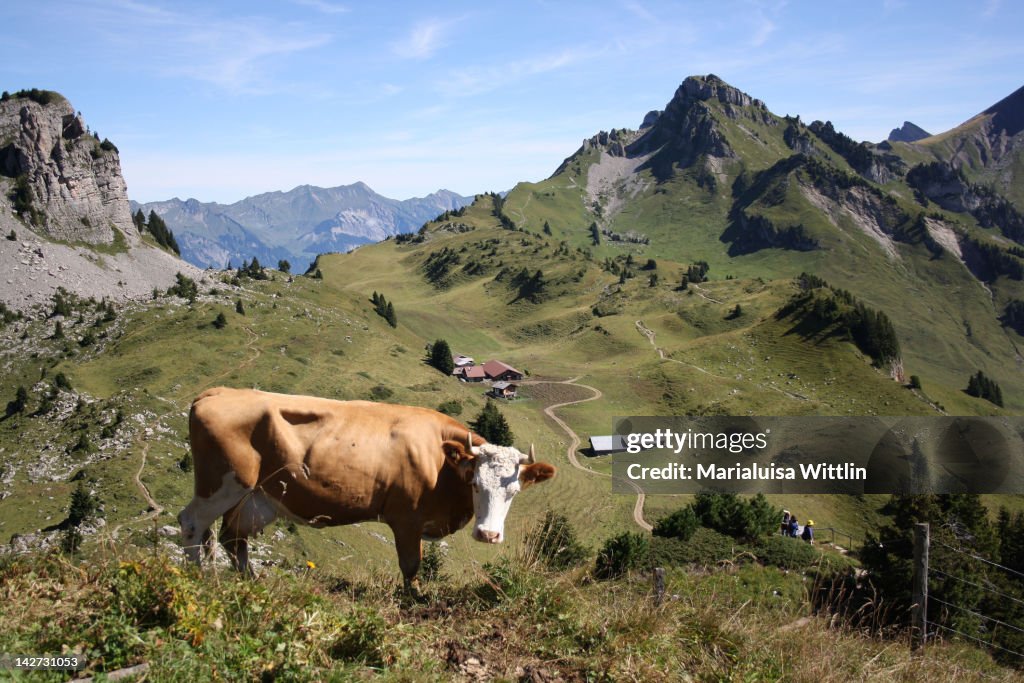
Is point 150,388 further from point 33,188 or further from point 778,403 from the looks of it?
point 778,403

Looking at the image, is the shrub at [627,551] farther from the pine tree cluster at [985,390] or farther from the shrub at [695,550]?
the pine tree cluster at [985,390]

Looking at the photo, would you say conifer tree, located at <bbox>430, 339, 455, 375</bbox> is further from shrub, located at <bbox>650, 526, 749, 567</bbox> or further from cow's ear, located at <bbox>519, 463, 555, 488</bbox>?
cow's ear, located at <bbox>519, 463, 555, 488</bbox>

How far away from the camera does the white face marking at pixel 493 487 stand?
872 cm

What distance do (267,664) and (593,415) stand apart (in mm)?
86972

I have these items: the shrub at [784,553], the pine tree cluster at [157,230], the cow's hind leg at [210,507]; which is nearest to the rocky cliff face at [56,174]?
the pine tree cluster at [157,230]

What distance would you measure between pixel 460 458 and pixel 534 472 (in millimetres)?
1076

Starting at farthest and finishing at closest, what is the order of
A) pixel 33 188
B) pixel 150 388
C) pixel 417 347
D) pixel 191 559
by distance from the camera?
pixel 417 347 < pixel 33 188 < pixel 150 388 < pixel 191 559

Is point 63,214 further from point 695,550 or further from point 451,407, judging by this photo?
point 695,550

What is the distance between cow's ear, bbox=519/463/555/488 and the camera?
9172 millimetres

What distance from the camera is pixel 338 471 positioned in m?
8.89

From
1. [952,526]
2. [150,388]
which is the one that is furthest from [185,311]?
[952,526]

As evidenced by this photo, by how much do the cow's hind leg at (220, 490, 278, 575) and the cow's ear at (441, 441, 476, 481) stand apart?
98.7 inches

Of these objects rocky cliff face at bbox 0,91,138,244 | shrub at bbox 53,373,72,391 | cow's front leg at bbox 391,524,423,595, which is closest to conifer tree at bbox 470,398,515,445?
shrub at bbox 53,373,72,391

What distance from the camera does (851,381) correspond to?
10131 cm
